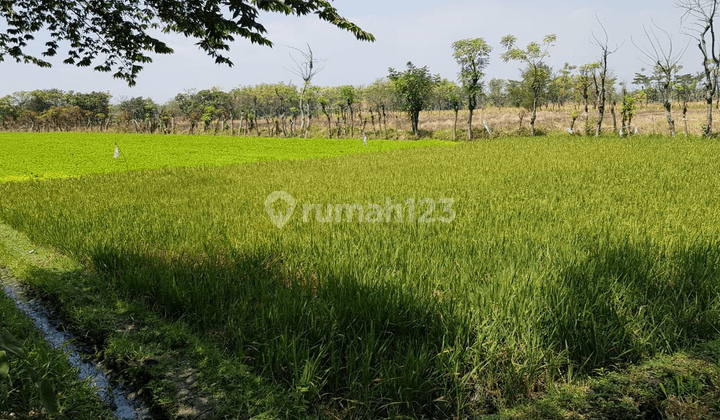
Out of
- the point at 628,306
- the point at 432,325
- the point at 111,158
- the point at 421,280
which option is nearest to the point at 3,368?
the point at 432,325

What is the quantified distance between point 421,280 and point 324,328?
110 centimetres

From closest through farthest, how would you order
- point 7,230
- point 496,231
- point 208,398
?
point 208,398
point 496,231
point 7,230

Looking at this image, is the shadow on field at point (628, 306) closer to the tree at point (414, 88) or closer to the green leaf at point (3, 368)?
the green leaf at point (3, 368)

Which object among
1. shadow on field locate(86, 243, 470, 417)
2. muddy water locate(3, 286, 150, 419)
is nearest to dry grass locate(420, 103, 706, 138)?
shadow on field locate(86, 243, 470, 417)

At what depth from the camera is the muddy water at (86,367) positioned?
2.67 m

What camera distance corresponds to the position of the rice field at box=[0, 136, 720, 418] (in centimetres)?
264

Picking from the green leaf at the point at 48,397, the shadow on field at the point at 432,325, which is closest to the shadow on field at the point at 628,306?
the shadow on field at the point at 432,325

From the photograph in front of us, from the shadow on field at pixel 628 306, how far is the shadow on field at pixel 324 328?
33.5 inches

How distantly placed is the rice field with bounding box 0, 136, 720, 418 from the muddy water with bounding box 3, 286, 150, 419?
2.17 ft

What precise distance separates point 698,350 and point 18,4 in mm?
6893

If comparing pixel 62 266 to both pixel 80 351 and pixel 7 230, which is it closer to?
pixel 80 351

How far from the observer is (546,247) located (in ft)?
14.7

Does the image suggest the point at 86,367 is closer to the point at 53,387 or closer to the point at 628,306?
the point at 53,387

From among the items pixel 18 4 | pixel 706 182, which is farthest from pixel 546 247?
pixel 706 182
